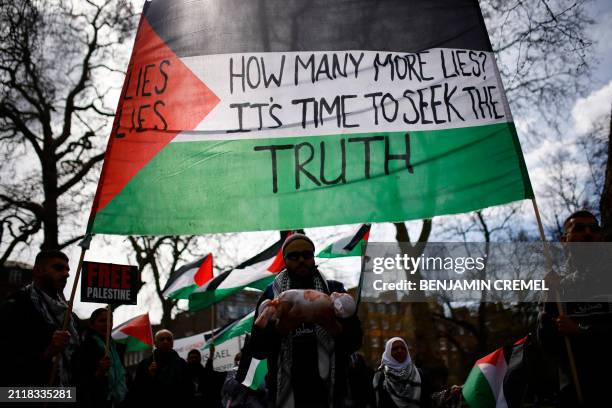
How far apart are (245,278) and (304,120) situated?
6.34 metres

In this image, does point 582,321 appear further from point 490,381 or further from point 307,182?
point 490,381

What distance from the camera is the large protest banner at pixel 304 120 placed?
3.86m

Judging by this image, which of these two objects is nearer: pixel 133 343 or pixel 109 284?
pixel 109 284

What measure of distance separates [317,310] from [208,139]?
1548 millimetres

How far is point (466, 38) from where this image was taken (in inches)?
159

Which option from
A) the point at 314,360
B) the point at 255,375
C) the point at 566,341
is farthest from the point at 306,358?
the point at 255,375

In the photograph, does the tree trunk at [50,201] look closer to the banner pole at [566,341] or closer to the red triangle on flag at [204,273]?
the red triangle on flag at [204,273]

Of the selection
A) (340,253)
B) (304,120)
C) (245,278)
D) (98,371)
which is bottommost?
(98,371)

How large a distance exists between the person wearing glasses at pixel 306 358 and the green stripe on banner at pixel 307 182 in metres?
0.63

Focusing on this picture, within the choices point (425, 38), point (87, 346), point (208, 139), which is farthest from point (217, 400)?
point (425, 38)

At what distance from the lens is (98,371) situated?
18.3 ft

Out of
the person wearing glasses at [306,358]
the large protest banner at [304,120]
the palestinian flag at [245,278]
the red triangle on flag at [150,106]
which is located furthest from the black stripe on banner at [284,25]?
the palestinian flag at [245,278]

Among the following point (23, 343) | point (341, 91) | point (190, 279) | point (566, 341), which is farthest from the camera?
point (190, 279)

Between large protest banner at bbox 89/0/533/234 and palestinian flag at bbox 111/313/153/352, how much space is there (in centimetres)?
749
